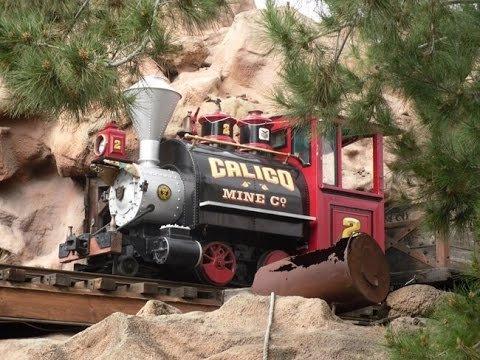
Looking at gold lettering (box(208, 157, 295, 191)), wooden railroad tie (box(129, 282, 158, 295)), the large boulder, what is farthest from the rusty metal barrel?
the large boulder

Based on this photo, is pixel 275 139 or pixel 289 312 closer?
pixel 289 312

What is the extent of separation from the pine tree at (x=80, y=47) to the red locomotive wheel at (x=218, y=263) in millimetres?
5009

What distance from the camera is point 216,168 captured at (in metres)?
11.0

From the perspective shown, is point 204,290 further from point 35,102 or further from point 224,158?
point 35,102

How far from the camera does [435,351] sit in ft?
13.4

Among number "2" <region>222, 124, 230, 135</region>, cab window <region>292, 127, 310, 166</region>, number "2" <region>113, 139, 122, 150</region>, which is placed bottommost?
number "2" <region>113, 139, 122, 150</region>

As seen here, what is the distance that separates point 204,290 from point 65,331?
173 cm

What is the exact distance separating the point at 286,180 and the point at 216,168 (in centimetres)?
93

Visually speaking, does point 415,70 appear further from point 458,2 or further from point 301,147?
point 301,147

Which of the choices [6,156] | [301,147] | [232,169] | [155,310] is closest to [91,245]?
[232,169]

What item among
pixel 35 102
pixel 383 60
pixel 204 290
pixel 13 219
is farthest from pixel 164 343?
pixel 13 219

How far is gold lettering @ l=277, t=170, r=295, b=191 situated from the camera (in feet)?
37.4

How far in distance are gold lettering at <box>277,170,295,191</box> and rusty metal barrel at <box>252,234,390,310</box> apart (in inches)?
116

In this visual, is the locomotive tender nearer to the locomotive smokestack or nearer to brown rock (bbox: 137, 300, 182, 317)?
the locomotive smokestack
